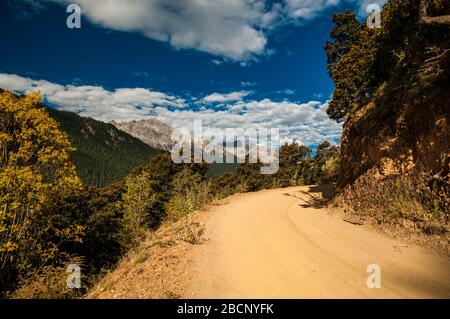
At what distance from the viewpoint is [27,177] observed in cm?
1025

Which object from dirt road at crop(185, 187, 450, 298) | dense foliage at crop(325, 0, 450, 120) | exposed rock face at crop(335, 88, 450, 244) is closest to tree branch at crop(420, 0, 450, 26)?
dense foliage at crop(325, 0, 450, 120)

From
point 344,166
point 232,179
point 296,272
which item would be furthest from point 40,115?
point 232,179

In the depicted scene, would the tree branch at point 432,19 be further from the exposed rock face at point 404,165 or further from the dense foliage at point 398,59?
the exposed rock face at point 404,165

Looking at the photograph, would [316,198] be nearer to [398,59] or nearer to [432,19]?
[398,59]

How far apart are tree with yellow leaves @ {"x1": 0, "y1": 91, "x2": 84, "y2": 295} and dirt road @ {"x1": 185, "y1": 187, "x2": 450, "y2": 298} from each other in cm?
689

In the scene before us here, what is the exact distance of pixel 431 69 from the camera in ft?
31.6

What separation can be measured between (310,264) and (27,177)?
10149 mm

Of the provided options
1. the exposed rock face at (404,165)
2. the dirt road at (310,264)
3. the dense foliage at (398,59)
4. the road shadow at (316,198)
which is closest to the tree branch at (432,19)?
the dense foliage at (398,59)

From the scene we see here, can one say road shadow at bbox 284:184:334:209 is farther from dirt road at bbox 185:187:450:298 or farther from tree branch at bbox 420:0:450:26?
tree branch at bbox 420:0:450:26

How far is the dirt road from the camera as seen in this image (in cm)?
512

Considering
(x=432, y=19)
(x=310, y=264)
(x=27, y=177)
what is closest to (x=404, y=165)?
(x=432, y=19)

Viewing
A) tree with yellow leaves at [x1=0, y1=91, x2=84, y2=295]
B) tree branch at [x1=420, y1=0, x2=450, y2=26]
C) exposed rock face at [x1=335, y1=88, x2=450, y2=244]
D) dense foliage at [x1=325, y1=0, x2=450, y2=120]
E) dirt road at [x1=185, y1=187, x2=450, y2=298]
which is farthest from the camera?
tree with yellow leaves at [x1=0, y1=91, x2=84, y2=295]

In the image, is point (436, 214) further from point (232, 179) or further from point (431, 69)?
point (232, 179)
